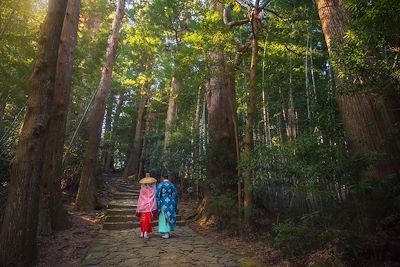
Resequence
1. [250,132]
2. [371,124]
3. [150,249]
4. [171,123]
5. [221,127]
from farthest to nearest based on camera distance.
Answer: [171,123], [221,127], [250,132], [150,249], [371,124]

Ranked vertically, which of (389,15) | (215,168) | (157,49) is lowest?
(215,168)

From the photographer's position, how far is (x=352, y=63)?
4141 mm

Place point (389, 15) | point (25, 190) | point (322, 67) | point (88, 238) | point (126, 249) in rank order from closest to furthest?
1. point (389, 15)
2. point (25, 190)
3. point (126, 249)
4. point (88, 238)
5. point (322, 67)

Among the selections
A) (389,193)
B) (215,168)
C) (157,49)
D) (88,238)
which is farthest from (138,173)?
(389,193)

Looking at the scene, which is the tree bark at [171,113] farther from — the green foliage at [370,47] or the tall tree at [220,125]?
the green foliage at [370,47]

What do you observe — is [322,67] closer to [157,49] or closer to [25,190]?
[157,49]

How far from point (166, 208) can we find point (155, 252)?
1.55 metres

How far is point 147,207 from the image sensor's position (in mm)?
7484

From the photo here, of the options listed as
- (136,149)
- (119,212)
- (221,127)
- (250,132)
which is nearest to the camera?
(250,132)

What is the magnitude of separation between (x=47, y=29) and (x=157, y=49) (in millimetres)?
11816

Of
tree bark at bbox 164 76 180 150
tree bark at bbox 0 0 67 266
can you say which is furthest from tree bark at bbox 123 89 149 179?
tree bark at bbox 0 0 67 266

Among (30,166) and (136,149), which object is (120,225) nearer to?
(30,166)

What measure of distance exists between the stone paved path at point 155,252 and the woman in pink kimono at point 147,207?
0.24 meters

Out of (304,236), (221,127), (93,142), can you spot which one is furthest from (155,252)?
(93,142)
